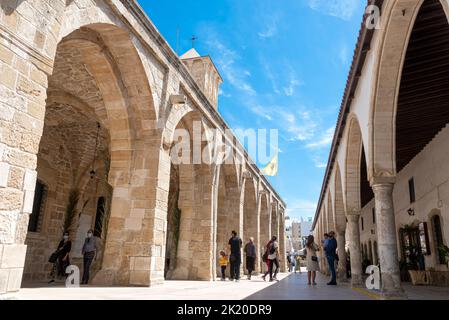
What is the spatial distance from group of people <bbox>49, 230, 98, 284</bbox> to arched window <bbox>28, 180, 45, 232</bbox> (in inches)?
61.8

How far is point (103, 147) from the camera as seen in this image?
12680mm

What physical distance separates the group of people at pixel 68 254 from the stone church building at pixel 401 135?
6.26 m

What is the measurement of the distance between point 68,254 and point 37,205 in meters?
2.40

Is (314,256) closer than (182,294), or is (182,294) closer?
(182,294)

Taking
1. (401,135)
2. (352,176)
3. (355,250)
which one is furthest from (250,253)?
(401,135)

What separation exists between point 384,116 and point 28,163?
5794 millimetres

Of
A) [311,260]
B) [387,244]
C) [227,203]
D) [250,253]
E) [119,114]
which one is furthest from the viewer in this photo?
[227,203]

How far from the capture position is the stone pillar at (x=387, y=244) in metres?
6.00

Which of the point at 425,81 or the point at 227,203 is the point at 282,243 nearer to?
the point at 227,203

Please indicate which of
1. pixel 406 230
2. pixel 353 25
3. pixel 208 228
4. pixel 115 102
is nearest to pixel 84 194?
pixel 208 228

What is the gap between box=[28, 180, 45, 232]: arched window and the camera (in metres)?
10.9

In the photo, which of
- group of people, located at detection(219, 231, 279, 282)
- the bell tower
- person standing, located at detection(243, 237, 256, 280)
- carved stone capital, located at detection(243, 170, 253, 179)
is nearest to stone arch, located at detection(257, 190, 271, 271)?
carved stone capital, located at detection(243, 170, 253, 179)

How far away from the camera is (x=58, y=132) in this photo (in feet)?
38.6

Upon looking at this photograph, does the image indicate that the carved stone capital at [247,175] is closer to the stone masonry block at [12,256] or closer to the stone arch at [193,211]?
the stone arch at [193,211]
